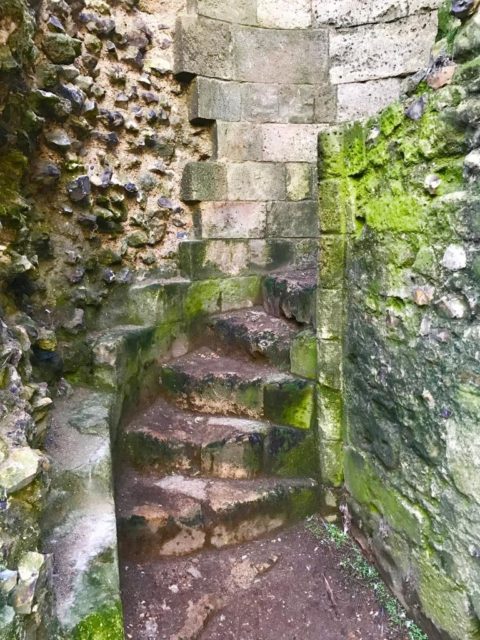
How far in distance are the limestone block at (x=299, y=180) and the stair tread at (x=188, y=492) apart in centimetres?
225

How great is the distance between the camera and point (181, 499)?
8.30ft

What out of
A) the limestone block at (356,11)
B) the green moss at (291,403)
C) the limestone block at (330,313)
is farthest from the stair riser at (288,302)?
the limestone block at (356,11)

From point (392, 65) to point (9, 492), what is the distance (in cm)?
381

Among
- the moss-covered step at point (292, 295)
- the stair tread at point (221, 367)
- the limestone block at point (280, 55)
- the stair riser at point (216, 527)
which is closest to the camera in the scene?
the stair riser at point (216, 527)

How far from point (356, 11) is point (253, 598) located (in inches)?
158

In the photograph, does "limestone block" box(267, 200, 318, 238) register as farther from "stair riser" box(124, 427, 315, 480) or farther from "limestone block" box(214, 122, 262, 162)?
"stair riser" box(124, 427, 315, 480)

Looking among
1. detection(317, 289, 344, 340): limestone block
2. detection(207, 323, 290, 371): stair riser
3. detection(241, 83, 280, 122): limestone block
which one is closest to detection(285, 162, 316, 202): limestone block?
detection(241, 83, 280, 122): limestone block

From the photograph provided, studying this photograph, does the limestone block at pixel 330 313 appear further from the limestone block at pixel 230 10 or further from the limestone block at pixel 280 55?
the limestone block at pixel 230 10

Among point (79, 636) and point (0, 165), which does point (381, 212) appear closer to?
point (0, 165)

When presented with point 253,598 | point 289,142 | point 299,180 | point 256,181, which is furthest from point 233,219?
point 253,598

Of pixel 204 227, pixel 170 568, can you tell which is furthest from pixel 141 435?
pixel 204 227

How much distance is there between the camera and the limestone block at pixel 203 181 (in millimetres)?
3625

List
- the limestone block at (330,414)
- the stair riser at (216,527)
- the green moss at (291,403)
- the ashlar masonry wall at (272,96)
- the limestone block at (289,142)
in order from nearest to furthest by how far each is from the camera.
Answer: the stair riser at (216,527)
the limestone block at (330,414)
the green moss at (291,403)
the ashlar masonry wall at (272,96)
the limestone block at (289,142)

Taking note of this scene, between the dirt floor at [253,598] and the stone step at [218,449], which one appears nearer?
the dirt floor at [253,598]
